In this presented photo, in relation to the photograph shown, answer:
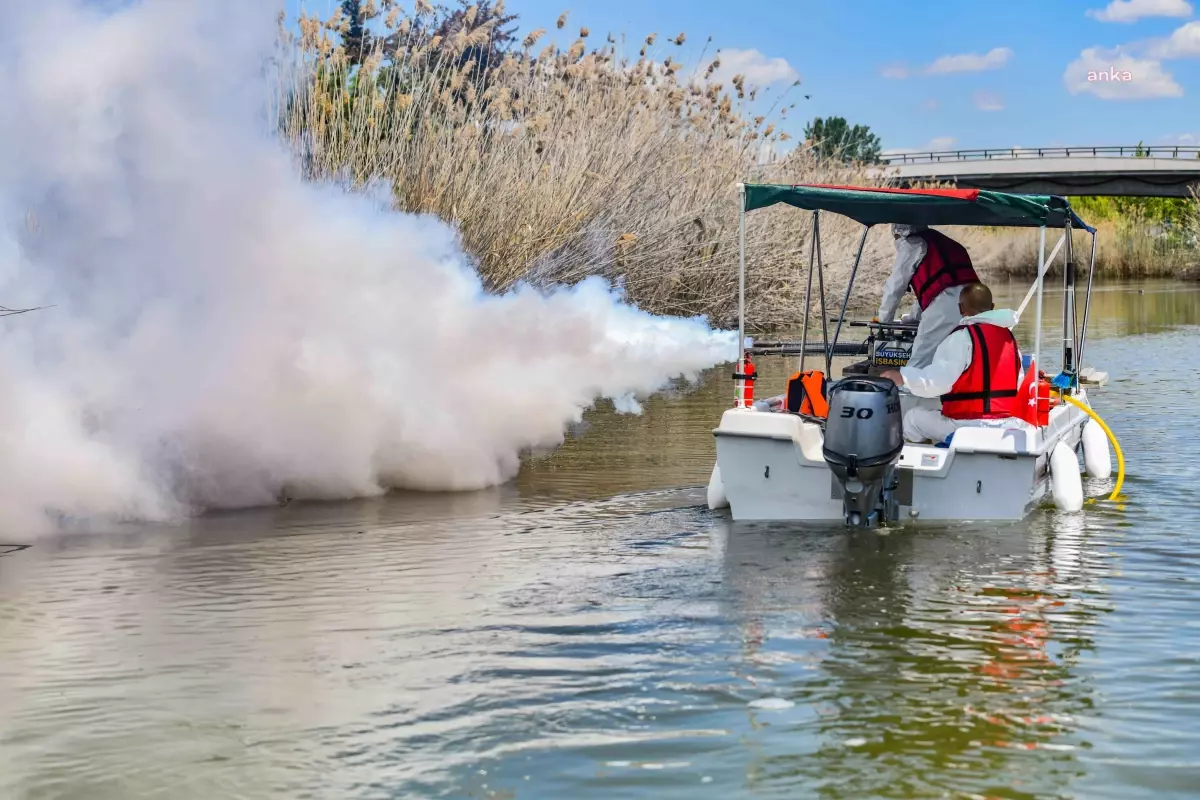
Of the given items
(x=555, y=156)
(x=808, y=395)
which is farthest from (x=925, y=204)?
(x=555, y=156)

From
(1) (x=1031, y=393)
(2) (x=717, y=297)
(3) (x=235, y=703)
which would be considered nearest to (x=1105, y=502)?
(1) (x=1031, y=393)

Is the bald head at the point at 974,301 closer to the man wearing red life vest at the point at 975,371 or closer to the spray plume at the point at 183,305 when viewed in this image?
the man wearing red life vest at the point at 975,371

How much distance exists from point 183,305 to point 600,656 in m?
5.16

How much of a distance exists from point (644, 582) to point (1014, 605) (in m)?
1.84

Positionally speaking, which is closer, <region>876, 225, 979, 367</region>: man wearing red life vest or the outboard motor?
the outboard motor

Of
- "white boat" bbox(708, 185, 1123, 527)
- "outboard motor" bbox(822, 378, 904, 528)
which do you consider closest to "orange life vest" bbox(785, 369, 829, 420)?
"white boat" bbox(708, 185, 1123, 527)

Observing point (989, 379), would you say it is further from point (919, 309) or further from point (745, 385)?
point (745, 385)

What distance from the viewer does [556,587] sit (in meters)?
7.72

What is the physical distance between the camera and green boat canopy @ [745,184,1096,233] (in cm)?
919

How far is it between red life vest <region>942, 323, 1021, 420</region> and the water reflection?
2.52ft

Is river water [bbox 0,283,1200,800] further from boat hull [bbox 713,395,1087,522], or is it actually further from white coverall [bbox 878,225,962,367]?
white coverall [bbox 878,225,962,367]

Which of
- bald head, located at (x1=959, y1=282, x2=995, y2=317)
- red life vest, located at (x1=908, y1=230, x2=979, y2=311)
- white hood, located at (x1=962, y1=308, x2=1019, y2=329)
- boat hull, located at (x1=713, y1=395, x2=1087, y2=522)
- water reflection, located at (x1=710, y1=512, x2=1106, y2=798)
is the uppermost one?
red life vest, located at (x1=908, y1=230, x2=979, y2=311)

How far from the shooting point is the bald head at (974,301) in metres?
9.39

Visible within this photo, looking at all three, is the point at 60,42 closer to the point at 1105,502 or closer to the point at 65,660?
the point at 65,660
